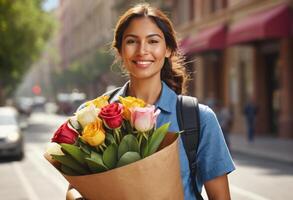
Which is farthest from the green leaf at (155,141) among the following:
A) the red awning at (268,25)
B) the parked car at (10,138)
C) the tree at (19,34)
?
the tree at (19,34)

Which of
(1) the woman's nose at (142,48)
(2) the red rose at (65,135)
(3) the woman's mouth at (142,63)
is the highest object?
(1) the woman's nose at (142,48)

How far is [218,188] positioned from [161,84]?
528 millimetres

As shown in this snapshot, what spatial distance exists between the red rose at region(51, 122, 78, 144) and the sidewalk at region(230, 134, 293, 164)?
12975 mm

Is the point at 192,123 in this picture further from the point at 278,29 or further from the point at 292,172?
the point at 278,29

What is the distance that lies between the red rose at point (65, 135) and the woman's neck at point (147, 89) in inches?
20.8

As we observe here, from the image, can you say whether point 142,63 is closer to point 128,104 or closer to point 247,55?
point 128,104

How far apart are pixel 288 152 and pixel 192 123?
14.8 meters

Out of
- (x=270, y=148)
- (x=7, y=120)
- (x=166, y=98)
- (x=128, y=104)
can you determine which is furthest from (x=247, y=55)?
(x=128, y=104)

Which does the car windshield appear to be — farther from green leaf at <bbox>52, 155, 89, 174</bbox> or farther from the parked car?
green leaf at <bbox>52, 155, 89, 174</bbox>

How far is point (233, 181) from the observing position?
11.6 metres

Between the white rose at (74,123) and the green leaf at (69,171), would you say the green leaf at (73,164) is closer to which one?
the green leaf at (69,171)

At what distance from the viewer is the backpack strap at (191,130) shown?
242 centimetres

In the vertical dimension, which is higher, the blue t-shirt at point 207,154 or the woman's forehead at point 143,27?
the woman's forehead at point 143,27

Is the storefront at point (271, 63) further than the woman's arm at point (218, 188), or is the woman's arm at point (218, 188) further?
the storefront at point (271, 63)
